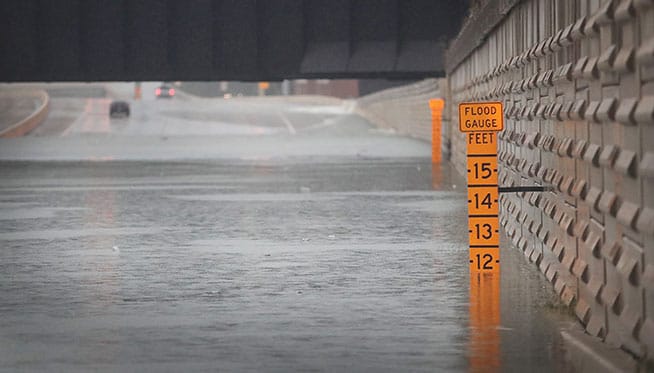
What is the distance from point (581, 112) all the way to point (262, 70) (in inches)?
1783

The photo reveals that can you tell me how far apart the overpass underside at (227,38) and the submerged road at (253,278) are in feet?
42.8

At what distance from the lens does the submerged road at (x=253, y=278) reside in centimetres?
1185

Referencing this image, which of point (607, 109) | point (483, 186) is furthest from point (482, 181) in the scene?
point (607, 109)

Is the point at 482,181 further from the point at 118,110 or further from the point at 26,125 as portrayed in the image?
the point at 118,110

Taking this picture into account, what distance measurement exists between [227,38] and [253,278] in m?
41.0

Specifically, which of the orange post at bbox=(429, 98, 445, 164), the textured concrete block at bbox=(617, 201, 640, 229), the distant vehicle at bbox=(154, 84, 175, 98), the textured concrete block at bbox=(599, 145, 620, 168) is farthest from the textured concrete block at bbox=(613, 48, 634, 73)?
the distant vehicle at bbox=(154, 84, 175, 98)

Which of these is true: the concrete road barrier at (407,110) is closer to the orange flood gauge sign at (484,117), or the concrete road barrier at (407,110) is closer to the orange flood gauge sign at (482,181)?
the orange flood gauge sign at (482,181)

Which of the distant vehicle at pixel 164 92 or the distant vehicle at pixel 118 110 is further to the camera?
the distant vehicle at pixel 164 92

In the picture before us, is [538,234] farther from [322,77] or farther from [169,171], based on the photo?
[322,77]

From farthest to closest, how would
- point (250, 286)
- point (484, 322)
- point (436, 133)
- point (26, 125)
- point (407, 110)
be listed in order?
point (26, 125) < point (407, 110) < point (436, 133) < point (250, 286) < point (484, 322)

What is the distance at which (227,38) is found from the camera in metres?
58.2

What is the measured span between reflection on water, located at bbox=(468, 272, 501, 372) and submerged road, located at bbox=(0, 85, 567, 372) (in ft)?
0.15

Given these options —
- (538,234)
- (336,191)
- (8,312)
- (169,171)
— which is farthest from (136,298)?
(169,171)

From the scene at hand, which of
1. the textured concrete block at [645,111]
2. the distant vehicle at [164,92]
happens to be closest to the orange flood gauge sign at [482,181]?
the textured concrete block at [645,111]
